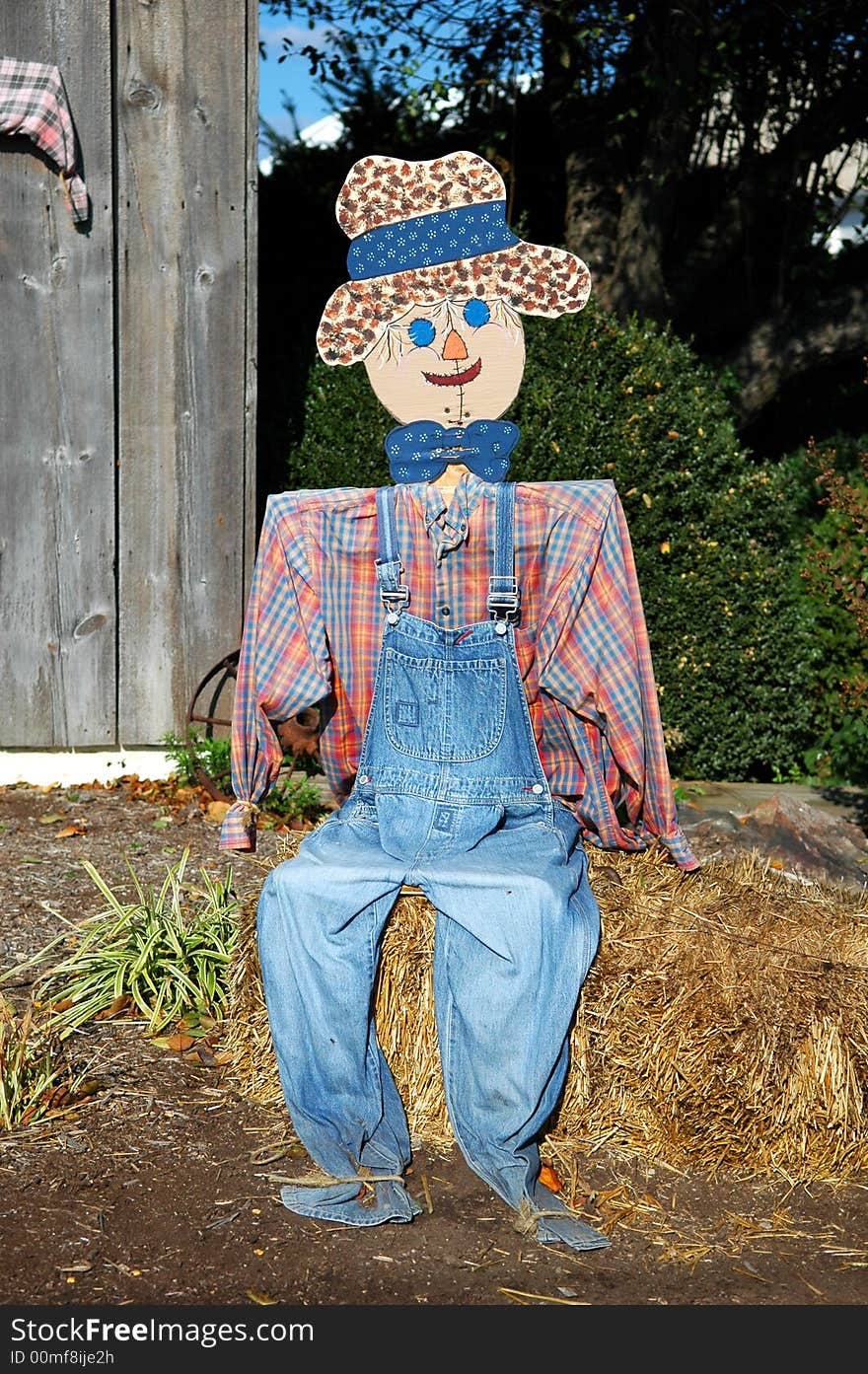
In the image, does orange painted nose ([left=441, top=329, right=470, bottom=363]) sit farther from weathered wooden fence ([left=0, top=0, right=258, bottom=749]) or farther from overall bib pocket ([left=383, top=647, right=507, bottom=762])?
weathered wooden fence ([left=0, top=0, right=258, bottom=749])

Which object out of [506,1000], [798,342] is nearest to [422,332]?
[506,1000]

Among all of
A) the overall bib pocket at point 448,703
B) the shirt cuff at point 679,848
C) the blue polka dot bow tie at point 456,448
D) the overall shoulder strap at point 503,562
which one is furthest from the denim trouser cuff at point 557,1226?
the blue polka dot bow tie at point 456,448

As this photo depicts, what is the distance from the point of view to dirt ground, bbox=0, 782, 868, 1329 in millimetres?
2418

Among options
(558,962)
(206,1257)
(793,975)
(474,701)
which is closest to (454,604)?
(474,701)

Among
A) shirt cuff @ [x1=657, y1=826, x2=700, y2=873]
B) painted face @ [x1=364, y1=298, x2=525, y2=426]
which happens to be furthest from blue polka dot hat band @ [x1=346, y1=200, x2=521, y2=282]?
shirt cuff @ [x1=657, y1=826, x2=700, y2=873]

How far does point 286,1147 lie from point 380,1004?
38cm

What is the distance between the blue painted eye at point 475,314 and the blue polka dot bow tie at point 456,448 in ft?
0.73

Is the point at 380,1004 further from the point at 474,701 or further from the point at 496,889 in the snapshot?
the point at 474,701

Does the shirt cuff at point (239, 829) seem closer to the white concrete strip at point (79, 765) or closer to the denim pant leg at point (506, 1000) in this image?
the denim pant leg at point (506, 1000)

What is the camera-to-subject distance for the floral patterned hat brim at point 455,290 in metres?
3.11

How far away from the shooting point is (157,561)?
5.50 meters

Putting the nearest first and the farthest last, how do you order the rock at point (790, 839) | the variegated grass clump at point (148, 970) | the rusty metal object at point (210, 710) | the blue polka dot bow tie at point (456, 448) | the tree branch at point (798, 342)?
the blue polka dot bow tie at point (456, 448) < the variegated grass clump at point (148, 970) < the rock at point (790, 839) < the rusty metal object at point (210, 710) < the tree branch at point (798, 342)

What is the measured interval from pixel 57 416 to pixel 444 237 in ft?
8.78

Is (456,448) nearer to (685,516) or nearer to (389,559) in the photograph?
(389,559)
